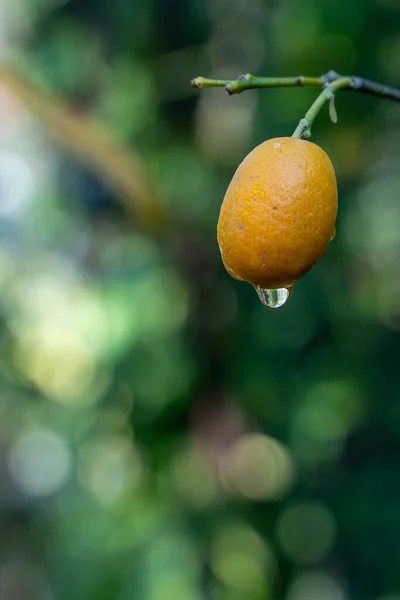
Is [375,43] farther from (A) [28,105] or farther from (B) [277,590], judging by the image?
(B) [277,590]

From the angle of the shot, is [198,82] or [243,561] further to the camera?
[243,561]

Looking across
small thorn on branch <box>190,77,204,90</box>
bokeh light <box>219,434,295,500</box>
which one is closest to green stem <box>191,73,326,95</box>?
small thorn on branch <box>190,77,204,90</box>

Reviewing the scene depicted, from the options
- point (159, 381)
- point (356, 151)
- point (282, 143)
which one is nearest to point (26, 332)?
point (159, 381)

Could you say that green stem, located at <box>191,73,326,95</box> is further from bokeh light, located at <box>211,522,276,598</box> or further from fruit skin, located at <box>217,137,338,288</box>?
bokeh light, located at <box>211,522,276,598</box>

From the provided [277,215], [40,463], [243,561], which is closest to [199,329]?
[243,561]

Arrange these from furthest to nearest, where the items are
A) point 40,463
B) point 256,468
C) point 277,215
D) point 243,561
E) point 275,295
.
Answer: point 40,463, point 256,468, point 243,561, point 275,295, point 277,215

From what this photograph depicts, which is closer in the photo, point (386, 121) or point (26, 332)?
point (386, 121)

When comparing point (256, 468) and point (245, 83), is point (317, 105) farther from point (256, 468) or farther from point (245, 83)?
point (256, 468)
